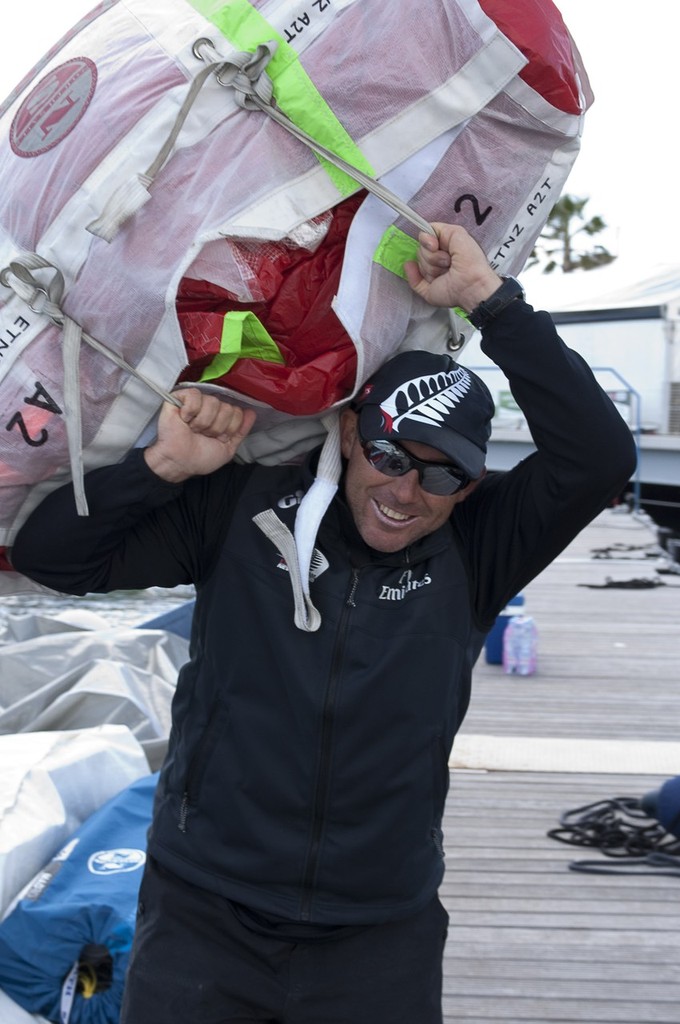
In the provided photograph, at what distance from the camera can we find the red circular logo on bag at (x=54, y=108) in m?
1.94

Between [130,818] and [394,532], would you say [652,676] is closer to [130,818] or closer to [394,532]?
[130,818]

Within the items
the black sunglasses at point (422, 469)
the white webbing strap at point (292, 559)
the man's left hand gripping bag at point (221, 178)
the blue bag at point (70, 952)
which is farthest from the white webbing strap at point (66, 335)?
the blue bag at point (70, 952)

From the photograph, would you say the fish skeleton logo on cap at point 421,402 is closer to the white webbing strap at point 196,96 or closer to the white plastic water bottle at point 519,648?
the white webbing strap at point 196,96

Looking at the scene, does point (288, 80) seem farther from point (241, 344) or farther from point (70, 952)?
point (70, 952)

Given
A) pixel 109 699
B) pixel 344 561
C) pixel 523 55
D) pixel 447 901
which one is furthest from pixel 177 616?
pixel 523 55

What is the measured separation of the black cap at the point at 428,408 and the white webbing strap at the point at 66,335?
35cm

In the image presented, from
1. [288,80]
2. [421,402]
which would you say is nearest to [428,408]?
[421,402]

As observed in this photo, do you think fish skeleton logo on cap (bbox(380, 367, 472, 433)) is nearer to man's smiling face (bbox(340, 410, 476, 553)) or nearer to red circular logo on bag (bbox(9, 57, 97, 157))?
man's smiling face (bbox(340, 410, 476, 553))

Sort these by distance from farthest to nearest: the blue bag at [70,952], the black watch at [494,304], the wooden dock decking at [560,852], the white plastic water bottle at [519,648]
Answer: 1. the white plastic water bottle at [519,648]
2. the wooden dock decking at [560,852]
3. the blue bag at [70,952]
4. the black watch at [494,304]

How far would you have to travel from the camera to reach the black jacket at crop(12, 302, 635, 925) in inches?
78.5

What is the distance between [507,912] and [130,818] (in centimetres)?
134

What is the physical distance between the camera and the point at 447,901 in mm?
3963

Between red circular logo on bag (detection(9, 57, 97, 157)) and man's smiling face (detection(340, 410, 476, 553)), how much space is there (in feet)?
2.43

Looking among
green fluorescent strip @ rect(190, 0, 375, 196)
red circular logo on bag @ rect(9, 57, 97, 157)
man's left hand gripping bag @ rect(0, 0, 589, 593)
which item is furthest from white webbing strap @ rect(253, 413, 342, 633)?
red circular logo on bag @ rect(9, 57, 97, 157)
